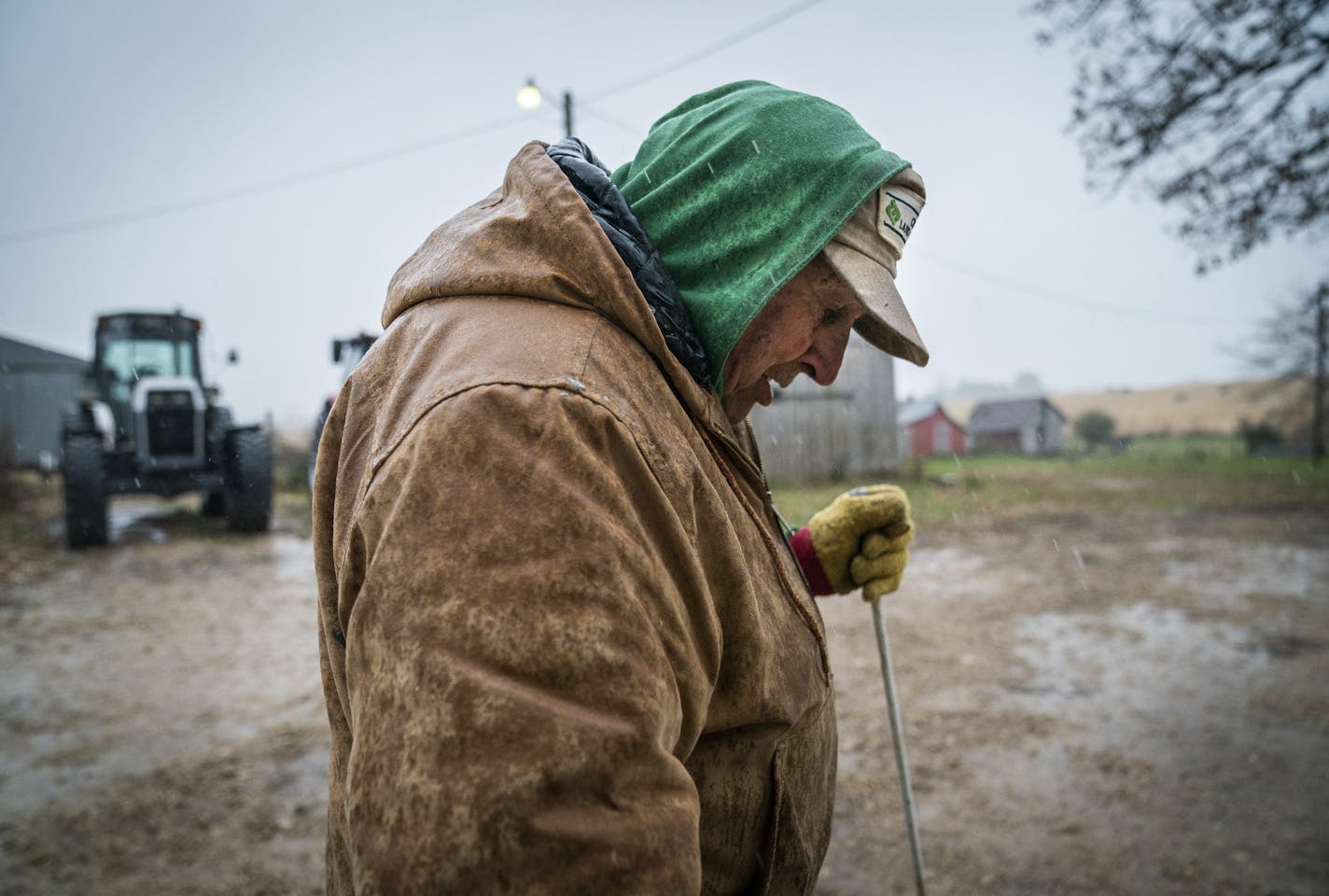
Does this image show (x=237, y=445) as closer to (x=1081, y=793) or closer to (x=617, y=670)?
(x=1081, y=793)

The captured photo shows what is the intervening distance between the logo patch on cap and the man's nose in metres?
0.20

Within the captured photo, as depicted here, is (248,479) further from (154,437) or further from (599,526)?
(599,526)

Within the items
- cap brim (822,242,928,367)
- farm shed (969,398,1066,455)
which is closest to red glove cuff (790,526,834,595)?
cap brim (822,242,928,367)

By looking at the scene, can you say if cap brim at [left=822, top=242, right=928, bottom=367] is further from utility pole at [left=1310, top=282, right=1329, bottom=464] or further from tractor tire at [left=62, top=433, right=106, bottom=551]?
utility pole at [left=1310, top=282, right=1329, bottom=464]

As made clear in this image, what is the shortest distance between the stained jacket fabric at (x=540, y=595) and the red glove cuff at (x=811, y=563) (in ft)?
3.24

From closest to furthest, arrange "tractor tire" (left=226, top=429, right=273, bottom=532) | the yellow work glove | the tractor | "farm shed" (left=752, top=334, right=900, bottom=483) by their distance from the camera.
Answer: the yellow work glove
the tractor
"tractor tire" (left=226, top=429, right=273, bottom=532)
"farm shed" (left=752, top=334, right=900, bottom=483)

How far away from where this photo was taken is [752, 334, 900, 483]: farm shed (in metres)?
16.2

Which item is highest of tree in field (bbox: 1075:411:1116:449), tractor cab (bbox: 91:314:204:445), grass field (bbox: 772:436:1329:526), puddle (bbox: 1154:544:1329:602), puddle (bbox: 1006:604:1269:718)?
tractor cab (bbox: 91:314:204:445)

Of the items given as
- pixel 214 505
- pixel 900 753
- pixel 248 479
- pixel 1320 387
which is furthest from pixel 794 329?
pixel 1320 387

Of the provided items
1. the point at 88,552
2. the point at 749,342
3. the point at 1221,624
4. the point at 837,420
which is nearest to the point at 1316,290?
the point at 837,420

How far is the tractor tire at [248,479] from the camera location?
10.0 m

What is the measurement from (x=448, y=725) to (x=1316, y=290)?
64.9ft

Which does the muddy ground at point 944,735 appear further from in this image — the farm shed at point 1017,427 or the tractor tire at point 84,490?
the farm shed at point 1017,427

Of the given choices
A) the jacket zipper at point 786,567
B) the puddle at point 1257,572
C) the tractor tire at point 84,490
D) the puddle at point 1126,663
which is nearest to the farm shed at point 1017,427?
the puddle at point 1257,572
